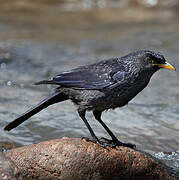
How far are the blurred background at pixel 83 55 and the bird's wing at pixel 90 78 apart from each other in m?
1.54

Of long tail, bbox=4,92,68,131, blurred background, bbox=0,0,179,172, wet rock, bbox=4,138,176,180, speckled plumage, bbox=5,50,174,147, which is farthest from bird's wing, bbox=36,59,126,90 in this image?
blurred background, bbox=0,0,179,172

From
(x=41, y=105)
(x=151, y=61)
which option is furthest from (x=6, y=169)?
(x=151, y=61)

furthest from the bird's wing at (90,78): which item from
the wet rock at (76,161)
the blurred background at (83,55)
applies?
the blurred background at (83,55)

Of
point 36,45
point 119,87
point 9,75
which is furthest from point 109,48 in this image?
point 119,87

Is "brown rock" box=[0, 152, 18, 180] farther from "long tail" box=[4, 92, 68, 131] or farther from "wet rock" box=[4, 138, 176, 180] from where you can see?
"long tail" box=[4, 92, 68, 131]

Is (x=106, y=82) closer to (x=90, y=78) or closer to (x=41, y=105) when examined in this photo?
(x=90, y=78)

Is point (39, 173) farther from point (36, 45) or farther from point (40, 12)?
point (40, 12)

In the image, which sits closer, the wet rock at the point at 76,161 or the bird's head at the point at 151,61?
the wet rock at the point at 76,161

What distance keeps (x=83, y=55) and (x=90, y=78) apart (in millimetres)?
6865

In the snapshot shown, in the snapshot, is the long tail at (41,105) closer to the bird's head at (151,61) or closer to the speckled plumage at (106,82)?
the speckled plumage at (106,82)

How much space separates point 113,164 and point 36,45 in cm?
837

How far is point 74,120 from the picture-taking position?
27.2 feet

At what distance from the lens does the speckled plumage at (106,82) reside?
5855 millimetres

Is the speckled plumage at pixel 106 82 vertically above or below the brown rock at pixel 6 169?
above
